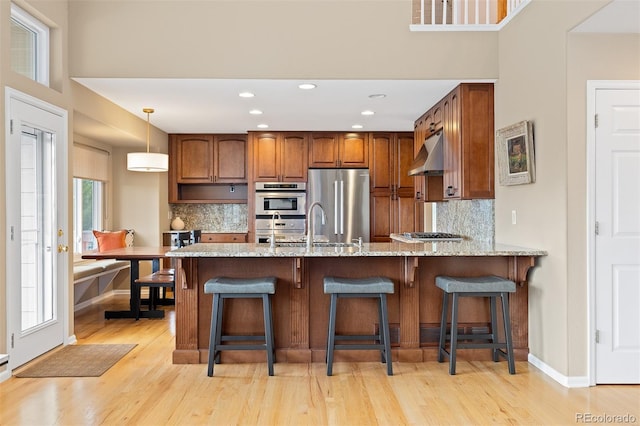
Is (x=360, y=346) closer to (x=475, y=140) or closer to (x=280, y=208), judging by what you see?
(x=475, y=140)

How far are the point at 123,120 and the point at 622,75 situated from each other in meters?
4.66

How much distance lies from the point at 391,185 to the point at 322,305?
3428mm

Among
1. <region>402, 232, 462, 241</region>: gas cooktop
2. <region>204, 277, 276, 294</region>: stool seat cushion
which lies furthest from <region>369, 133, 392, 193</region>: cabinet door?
<region>204, 277, 276, 294</region>: stool seat cushion

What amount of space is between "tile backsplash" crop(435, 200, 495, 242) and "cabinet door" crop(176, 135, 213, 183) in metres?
3.28

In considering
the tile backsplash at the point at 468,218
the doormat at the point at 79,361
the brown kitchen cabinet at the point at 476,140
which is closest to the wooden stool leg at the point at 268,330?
the doormat at the point at 79,361

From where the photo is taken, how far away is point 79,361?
3.69 m

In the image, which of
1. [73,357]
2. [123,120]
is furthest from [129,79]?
[73,357]

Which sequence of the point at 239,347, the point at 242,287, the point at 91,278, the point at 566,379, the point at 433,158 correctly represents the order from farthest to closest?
the point at 91,278 < the point at 433,158 < the point at 239,347 < the point at 242,287 < the point at 566,379

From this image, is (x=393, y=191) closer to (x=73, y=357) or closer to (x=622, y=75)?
(x=622, y=75)

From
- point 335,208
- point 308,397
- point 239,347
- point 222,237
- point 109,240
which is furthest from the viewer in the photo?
point 222,237

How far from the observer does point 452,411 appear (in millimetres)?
2771

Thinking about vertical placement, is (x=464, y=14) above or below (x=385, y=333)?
above

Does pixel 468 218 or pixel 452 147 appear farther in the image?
pixel 468 218

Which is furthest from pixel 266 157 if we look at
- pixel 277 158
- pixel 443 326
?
pixel 443 326
